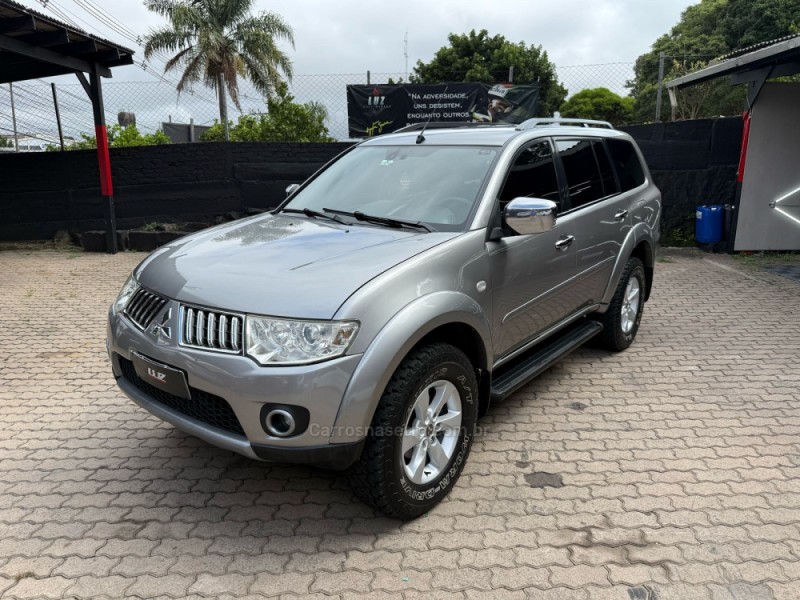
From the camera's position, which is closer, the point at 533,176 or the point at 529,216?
the point at 529,216

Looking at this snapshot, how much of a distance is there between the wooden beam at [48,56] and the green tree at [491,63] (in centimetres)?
2231

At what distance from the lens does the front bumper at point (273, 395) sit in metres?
2.38

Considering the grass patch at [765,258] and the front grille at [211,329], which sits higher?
the front grille at [211,329]

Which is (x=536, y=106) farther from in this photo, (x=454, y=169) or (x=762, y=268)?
(x=454, y=169)

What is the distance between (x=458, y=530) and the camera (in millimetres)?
2828

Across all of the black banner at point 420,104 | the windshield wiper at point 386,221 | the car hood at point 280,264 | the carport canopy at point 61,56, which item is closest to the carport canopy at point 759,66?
the black banner at point 420,104

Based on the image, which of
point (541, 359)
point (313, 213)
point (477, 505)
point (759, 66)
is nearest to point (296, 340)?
point (477, 505)

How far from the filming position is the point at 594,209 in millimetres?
4324

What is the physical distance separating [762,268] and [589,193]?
593cm

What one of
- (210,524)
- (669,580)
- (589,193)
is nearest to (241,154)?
(589,193)

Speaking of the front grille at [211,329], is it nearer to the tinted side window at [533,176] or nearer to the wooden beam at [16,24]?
the tinted side window at [533,176]

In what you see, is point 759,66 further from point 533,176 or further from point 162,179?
point 162,179

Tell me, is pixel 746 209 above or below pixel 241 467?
above

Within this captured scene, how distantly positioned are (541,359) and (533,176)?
44.7 inches
